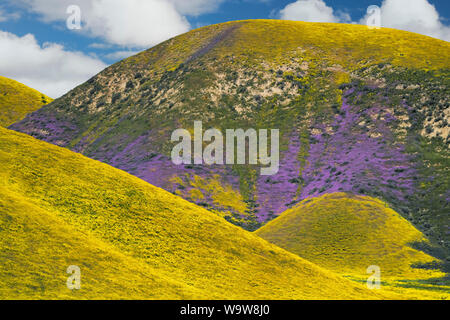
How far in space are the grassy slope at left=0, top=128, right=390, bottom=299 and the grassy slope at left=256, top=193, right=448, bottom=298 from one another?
13097 millimetres

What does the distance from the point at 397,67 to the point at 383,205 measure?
140ft

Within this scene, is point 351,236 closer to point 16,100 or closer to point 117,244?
→ point 117,244

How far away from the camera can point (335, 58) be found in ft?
309

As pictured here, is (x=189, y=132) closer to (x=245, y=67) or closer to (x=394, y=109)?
(x=245, y=67)

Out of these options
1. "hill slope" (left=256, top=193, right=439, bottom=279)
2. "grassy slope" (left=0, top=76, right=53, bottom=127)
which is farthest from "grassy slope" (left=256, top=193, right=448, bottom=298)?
"grassy slope" (left=0, top=76, right=53, bottom=127)

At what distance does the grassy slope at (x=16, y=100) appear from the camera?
11782 cm

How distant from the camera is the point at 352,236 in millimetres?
46281

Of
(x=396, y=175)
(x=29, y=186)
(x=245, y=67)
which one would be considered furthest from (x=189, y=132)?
(x=29, y=186)
